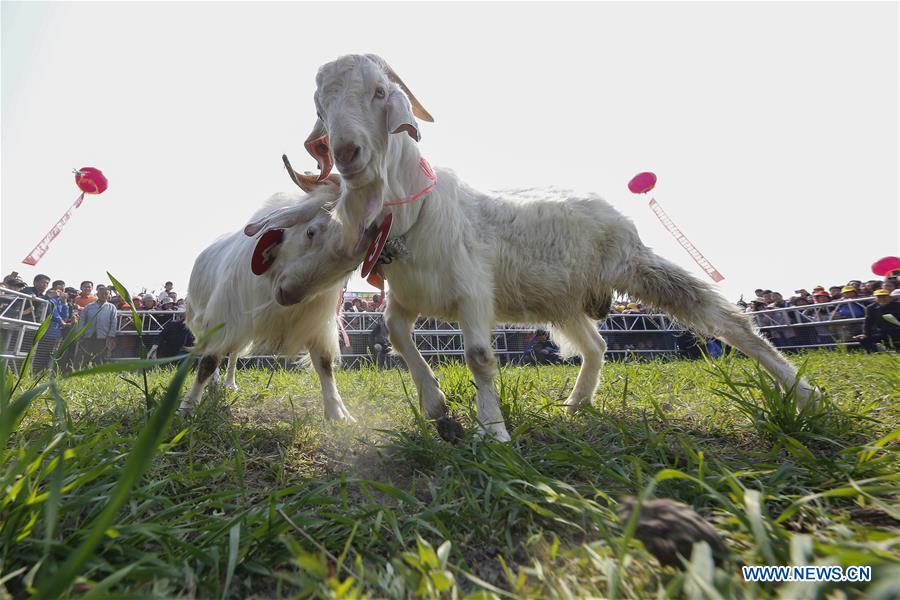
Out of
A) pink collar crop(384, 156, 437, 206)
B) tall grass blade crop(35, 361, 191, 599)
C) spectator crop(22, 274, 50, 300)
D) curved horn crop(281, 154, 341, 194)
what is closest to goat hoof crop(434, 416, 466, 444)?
pink collar crop(384, 156, 437, 206)

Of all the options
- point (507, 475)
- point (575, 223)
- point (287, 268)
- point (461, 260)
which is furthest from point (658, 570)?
point (575, 223)

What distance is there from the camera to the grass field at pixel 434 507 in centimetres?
88

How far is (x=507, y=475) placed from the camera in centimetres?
147

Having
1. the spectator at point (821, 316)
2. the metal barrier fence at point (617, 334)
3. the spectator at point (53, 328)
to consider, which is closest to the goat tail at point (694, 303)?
the metal barrier fence at point (617, 334)

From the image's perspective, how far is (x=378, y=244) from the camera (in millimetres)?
2301

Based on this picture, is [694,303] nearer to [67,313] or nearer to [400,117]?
[400,117]

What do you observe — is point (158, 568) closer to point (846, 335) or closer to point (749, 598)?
point (749, 598)

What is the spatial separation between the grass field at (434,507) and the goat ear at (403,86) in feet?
6.72

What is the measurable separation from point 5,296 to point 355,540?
32.4ft

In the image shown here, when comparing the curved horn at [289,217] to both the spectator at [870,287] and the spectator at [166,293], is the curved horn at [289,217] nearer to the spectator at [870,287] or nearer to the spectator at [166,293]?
the spectator at [166,293]

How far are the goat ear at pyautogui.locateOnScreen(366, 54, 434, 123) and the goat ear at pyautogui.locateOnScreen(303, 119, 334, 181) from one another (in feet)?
1.67

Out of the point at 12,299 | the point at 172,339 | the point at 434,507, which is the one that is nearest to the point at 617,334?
the point at 172,339

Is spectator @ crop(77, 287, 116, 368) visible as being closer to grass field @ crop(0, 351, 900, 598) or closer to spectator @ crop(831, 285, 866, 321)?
grass field @ crop(0, 351, 900, 598)

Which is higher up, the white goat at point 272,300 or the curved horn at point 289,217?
the curved horn at point 289,217
